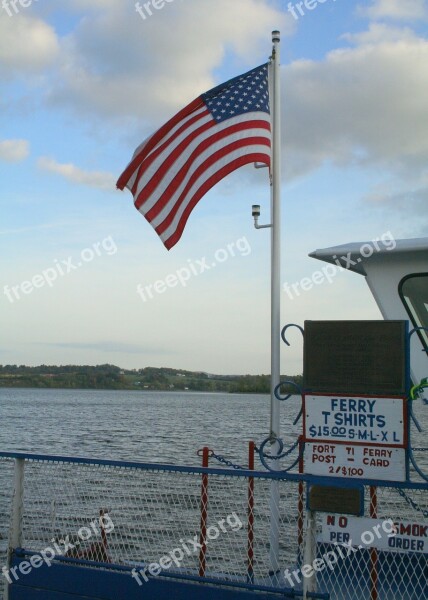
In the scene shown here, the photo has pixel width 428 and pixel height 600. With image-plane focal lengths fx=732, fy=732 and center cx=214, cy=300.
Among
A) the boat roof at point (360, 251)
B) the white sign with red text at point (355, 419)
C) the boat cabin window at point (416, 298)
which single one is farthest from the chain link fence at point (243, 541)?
the boat roof at point (360, 251)

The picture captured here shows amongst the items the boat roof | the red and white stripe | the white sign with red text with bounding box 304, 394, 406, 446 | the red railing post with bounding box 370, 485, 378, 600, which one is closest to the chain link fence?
the red railing post with bounding box 370, 485, 378, 600

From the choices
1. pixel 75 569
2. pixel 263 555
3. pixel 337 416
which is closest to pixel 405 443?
pixel 337 416

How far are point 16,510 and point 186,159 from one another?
4.04 m

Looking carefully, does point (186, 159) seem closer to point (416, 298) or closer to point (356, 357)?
point (416, 298)

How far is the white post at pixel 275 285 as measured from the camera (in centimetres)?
683

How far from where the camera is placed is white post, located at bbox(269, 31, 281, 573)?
22.4ft

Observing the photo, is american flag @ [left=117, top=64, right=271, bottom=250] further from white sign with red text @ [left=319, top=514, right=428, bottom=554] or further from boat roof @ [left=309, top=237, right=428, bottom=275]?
white sign with red text @ [left=319, top=514, right=428, bottom=554]

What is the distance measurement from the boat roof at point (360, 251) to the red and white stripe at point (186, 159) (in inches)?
64.3

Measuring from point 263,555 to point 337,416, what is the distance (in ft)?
30.2

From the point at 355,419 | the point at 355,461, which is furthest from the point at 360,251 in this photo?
the point at 355,461

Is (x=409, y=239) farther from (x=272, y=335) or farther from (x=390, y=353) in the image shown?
(x=272, y=335)

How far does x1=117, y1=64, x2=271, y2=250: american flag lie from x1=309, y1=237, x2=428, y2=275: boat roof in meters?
1.63

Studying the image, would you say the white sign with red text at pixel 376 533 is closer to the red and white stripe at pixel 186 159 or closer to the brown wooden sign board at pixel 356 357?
the brown wooden sign board at pixel 356 357

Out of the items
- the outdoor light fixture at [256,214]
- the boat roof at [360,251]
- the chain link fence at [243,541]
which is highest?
the outdoor light fixture at [256,214]
